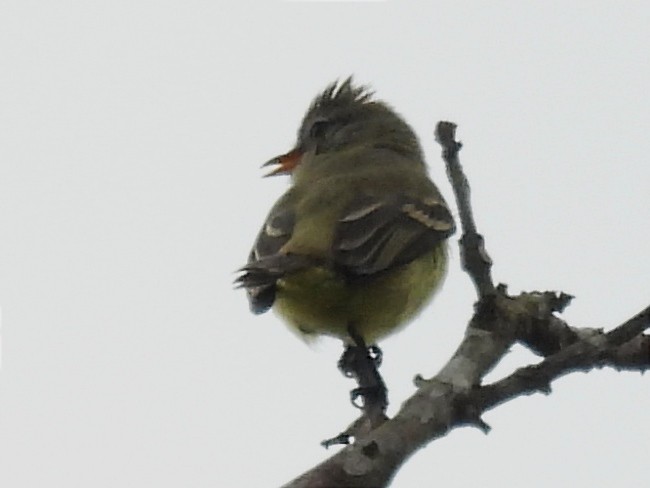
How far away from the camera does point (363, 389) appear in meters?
3.36

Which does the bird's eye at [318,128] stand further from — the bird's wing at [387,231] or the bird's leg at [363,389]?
the bird's leg at [363,389]

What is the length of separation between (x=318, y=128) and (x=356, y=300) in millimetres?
2252

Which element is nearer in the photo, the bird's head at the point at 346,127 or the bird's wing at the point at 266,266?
the bird's wing at the point at 266,266

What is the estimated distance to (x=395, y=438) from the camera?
231 centimetres

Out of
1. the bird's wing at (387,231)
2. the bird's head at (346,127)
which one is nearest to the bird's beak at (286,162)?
the bird's head at (346,127)

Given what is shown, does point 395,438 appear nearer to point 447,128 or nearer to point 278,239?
point 447,128

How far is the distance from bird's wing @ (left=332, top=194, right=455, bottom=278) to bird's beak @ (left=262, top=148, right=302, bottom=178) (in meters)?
1.04

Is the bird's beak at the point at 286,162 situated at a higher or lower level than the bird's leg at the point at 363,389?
higher

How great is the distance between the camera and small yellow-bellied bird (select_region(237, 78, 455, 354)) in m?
4.07

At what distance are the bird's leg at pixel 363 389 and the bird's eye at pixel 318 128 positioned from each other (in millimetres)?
2059

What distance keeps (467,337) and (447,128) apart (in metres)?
0.57

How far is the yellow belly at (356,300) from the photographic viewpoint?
4.06 meters

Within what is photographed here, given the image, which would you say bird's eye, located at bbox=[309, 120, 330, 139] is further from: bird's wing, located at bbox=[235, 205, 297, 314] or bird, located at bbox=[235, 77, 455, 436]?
bird's wing, located at bbox=[235, 205, 297, 314]

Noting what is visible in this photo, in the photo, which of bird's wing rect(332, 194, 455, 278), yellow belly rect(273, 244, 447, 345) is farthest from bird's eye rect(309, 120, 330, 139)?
yellow belly rect(273, 244, 447, 345)
